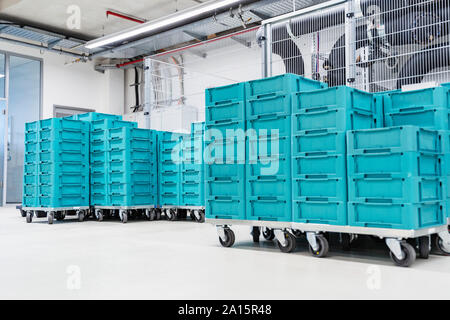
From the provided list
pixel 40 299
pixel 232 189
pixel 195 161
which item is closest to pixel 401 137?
pixel 232 189

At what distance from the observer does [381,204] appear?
3.92 meters

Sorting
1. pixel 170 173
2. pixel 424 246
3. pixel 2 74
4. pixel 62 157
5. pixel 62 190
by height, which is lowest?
pixel 424 246

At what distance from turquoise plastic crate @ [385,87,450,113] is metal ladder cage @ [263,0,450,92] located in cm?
92

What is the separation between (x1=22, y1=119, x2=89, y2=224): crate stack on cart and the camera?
329 inches

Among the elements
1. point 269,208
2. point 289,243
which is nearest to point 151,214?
point 269,208

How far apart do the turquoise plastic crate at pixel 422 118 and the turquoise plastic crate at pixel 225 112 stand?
1.58 m

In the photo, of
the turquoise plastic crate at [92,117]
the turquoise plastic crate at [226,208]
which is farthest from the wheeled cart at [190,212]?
A: the turquoise plastic crate at [226,208]

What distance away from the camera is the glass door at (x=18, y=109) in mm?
13547

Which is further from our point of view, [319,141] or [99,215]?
[99,215]

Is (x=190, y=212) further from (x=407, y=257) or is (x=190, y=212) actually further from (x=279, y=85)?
(x=407, y=257)

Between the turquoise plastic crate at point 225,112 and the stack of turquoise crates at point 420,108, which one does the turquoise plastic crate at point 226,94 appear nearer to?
the turquoise plastic crate at point 225,112

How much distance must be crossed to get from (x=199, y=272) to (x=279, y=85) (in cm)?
215

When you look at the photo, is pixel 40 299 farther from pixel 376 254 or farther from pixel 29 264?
pixel 376 254

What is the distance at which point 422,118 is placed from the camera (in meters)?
4.57
